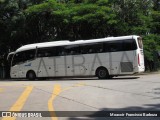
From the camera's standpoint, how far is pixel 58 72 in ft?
93.8

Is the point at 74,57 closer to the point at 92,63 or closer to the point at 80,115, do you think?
the point at 92,63

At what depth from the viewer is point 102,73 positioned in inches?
1044

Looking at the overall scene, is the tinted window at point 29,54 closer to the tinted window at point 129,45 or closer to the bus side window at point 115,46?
the bus side window at point 115,46

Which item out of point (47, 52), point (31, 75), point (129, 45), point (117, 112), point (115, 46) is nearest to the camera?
point (117, 112)

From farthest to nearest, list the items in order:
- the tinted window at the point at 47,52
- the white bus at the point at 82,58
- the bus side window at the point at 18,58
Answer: the bus side window at the point at 18,58 → the tinted window at the point at 47,52 → the white bus at the point at 82,58

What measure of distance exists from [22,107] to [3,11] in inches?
1050

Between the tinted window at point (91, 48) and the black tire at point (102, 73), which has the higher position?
the tinted window at point (91, 48)

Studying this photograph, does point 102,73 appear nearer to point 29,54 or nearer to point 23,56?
point 29,54

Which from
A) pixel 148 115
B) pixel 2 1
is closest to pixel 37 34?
pixel 2 1

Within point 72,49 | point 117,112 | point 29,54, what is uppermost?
point 72,49

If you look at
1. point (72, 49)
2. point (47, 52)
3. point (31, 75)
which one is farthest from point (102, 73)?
Answer: point (31, 75)

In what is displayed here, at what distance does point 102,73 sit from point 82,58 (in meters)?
1.89

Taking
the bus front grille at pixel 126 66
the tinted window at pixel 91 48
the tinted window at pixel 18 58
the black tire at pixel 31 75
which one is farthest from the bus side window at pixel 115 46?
the tinted window at pixel 18 58

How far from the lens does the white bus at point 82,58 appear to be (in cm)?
2516
